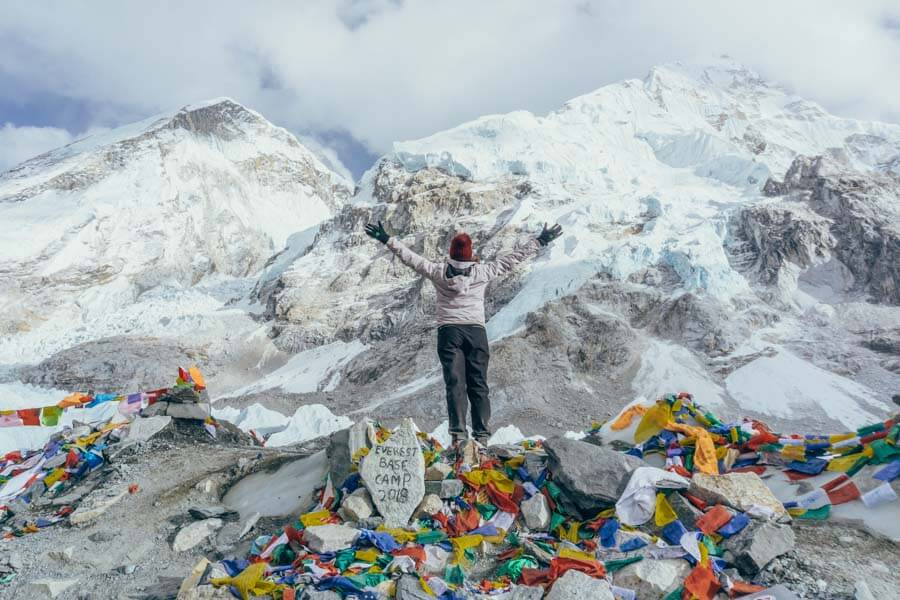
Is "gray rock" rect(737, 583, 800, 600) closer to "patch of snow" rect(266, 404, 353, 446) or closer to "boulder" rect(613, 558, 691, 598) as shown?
"boulder" rect(613, 558, 691, 598)

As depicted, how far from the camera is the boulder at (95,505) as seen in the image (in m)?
7.31

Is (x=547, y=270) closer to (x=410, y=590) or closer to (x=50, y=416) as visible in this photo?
(x=50, y=416)

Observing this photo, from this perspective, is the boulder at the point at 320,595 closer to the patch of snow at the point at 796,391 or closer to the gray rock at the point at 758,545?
the gray rock at the point at 758,545

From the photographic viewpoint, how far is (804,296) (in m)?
43.3

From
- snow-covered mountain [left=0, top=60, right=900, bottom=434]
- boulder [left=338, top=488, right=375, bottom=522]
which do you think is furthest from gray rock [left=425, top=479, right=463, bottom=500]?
snow-covered mountain [left=0, top=60, right=900, bottom=434]

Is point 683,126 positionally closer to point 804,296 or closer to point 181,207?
point 804,296

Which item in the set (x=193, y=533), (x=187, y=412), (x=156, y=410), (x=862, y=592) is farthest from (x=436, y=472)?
(x=156, y=410)

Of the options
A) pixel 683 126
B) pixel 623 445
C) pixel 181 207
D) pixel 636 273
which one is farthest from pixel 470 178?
pixel 623 445

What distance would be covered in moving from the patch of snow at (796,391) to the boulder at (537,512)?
30.1m

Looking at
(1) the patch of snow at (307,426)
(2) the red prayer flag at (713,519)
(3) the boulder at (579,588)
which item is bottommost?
(1) the patch of snow at (307,426)

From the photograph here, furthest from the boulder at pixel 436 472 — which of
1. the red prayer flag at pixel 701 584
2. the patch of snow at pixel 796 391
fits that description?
the patch of snow at pixel 796 391

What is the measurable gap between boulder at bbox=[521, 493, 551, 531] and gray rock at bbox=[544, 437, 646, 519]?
21cm

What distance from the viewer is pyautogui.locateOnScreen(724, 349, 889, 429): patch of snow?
99.9 ft

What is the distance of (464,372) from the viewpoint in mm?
5875
